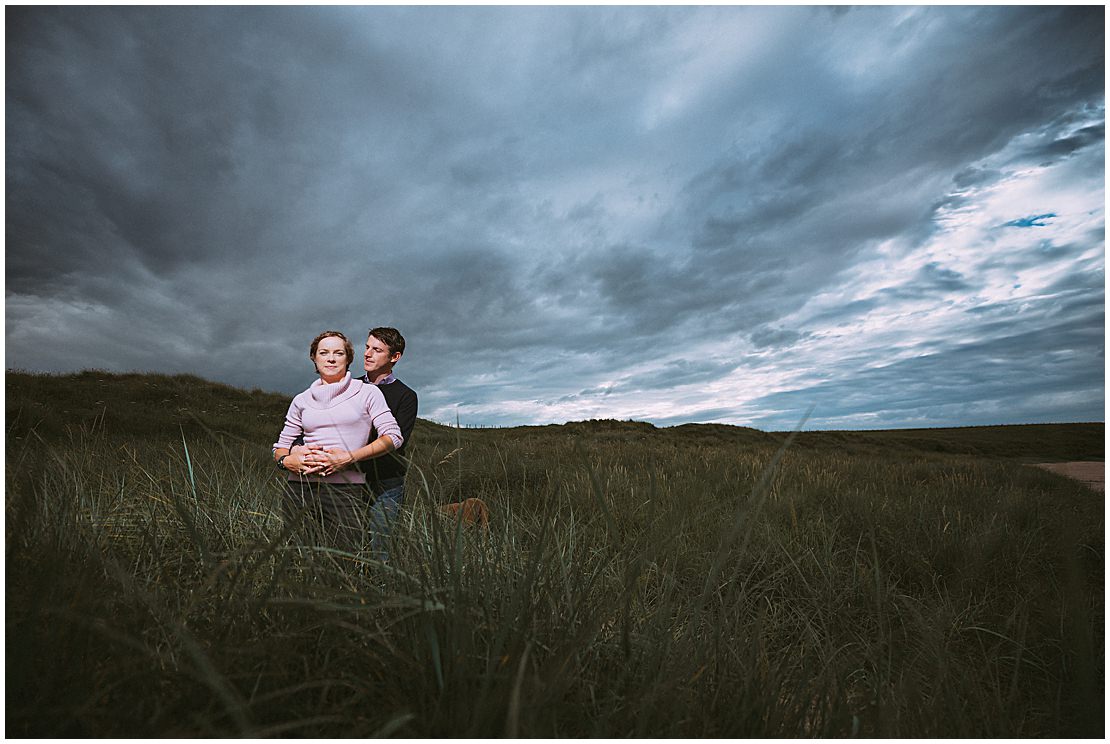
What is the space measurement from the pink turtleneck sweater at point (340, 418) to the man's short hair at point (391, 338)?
66 centimetres

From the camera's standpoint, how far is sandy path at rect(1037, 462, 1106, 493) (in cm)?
964

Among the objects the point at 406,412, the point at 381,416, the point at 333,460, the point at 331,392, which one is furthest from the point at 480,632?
the point at 406,412

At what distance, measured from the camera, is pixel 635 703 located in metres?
1.31

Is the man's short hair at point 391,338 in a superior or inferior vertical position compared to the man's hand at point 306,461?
superior

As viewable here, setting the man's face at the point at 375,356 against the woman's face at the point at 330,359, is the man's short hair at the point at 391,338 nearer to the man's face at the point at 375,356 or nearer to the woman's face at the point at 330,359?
the man's face at the point at 375,356

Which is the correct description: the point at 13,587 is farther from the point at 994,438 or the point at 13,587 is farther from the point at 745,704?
the point at 994,438

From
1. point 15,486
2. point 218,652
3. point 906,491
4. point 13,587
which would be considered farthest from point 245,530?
point 906,491

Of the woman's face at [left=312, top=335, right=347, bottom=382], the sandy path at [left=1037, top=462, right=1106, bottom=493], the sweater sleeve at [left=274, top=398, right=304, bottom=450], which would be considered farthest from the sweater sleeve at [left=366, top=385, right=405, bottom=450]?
the sandy path at [left=1037, top=462, right=1106, bottom=493]

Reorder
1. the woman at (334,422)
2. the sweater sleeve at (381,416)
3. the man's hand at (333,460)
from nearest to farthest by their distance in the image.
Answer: the man's hand at (333,460) < the woman at (334,422) < the sweater sleeve at (381,416)

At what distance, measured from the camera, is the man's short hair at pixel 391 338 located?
13.3 ft

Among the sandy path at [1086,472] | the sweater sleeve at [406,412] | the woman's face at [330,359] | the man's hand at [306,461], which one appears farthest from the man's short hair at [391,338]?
the sandy path at [1086,472]

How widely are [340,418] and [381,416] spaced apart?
239 millimetres

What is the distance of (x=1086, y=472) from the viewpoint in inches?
465

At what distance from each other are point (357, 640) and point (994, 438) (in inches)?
1067
